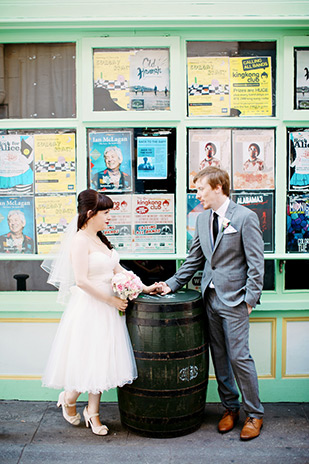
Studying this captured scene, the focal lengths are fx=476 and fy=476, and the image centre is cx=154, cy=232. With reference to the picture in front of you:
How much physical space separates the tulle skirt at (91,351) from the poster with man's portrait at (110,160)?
3.72 ft

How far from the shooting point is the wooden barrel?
369 cm

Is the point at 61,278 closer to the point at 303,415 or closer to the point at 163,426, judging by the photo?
the point at 163,426

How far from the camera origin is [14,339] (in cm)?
457

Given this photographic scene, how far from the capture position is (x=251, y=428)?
3865mm

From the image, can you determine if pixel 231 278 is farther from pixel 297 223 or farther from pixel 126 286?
pixel 297 223

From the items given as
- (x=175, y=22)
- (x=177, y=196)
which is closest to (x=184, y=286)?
(x=177, y=196)

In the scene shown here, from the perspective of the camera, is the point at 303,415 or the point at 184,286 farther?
the point at 184,286

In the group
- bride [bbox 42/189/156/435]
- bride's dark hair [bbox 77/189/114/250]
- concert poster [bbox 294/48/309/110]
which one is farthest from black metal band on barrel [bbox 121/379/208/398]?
concert poster [bbox 294/48/309/110]

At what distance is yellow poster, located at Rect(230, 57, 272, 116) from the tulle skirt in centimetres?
226

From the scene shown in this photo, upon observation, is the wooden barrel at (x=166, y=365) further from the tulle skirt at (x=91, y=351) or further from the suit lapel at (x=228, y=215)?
the suit lapel at (x=228, y=215)

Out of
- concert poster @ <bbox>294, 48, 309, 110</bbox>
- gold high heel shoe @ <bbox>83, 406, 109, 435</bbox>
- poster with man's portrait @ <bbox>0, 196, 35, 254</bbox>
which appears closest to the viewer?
gold high heel shoe @ <bbox>83, 406, 109, 435</bbox>

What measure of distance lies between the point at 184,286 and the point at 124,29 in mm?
2471

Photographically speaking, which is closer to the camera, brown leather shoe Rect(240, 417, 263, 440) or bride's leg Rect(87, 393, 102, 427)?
brown leather shoe Rect(240, 417, 263, 440)

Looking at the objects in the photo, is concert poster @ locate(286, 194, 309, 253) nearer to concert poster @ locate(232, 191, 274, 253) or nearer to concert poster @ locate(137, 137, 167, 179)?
concert poster @ locate(232, 191, 274, 253)
